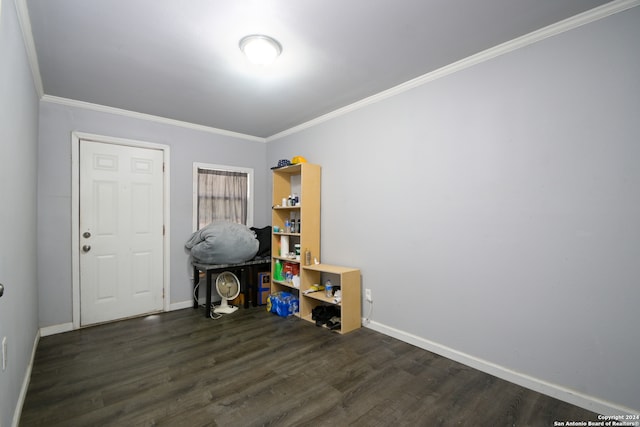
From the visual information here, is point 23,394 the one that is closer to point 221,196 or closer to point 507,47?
point 221,196

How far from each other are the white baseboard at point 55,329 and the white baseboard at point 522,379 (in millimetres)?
3548

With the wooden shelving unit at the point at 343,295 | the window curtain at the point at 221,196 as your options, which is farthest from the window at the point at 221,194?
the wooden shelving unit at the point at 343,295

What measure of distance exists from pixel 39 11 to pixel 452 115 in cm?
307

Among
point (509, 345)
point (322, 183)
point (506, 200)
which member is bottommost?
point (509, 345)

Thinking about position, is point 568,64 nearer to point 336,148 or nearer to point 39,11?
point 336,148

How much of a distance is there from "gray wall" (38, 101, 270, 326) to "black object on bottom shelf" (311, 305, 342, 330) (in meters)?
1.91

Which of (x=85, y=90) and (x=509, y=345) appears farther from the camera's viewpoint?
(x=85, y=90)

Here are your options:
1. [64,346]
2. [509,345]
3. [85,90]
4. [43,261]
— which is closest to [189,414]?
[64,346]

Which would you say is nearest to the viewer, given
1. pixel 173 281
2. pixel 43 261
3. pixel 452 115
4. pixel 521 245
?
pixel 521 245

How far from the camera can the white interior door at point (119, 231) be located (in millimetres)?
3396

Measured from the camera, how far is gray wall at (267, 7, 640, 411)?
1828 mm

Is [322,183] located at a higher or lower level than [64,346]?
higher

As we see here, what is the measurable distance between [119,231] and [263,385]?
268cm

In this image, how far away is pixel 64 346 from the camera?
288cm
